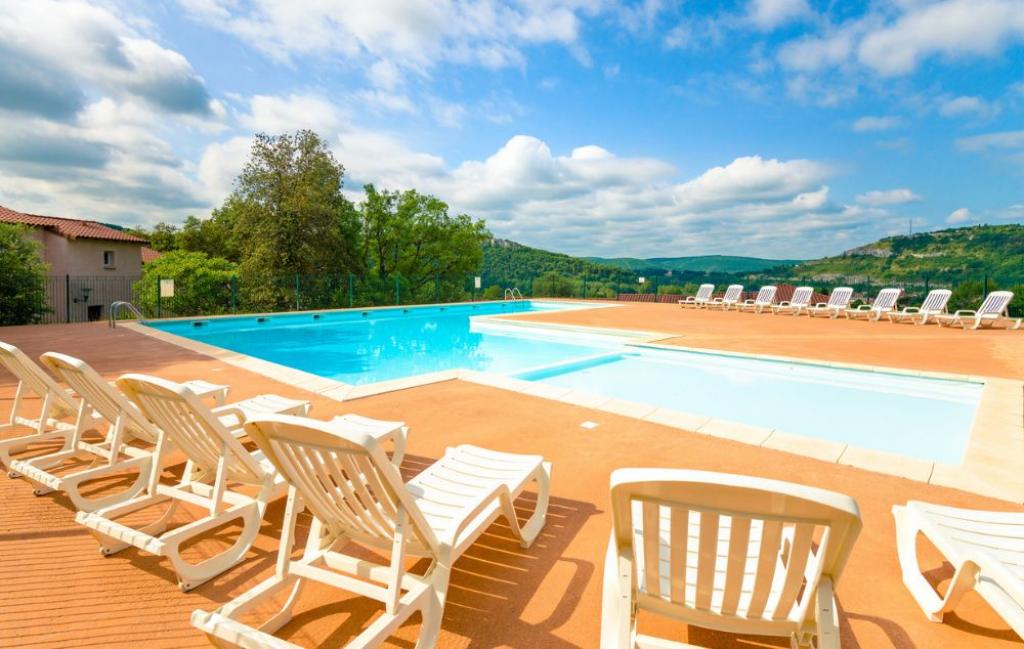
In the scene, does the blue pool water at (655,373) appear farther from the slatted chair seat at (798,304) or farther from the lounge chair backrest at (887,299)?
the lounge chair backrest at (887,299)

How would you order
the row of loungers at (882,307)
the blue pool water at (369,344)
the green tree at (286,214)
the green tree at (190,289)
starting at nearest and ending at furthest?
the blue pool water at (369,344) → the row of loungers at (882,307) → the green tree at (190,289) → the green tree at (286,214)

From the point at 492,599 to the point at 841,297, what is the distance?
16617 millimetres

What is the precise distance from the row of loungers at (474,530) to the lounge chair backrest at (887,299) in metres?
14.6

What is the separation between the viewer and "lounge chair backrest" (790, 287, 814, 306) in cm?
1530

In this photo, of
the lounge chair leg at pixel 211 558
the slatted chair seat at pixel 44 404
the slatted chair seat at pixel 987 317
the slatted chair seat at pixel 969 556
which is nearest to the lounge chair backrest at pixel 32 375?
the slatted chair seat at pixel 44 404

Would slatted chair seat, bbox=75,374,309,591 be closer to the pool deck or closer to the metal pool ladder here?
the pool deck

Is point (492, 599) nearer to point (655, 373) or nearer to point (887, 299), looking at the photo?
point (655, 373)

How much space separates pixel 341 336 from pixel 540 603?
1193 centimetres

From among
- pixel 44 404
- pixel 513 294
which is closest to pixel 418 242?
pixel 513 294

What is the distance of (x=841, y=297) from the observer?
14.8 m

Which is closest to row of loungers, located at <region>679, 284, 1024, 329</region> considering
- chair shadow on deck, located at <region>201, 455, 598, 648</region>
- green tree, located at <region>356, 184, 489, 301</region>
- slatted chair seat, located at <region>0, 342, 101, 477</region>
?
green tree, located at <region>356, 184, 489, 301</region>

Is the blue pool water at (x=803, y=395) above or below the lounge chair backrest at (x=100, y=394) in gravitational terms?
below

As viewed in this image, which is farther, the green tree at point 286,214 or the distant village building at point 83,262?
the distant village building at point 83,262

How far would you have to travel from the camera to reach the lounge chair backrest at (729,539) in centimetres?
106
